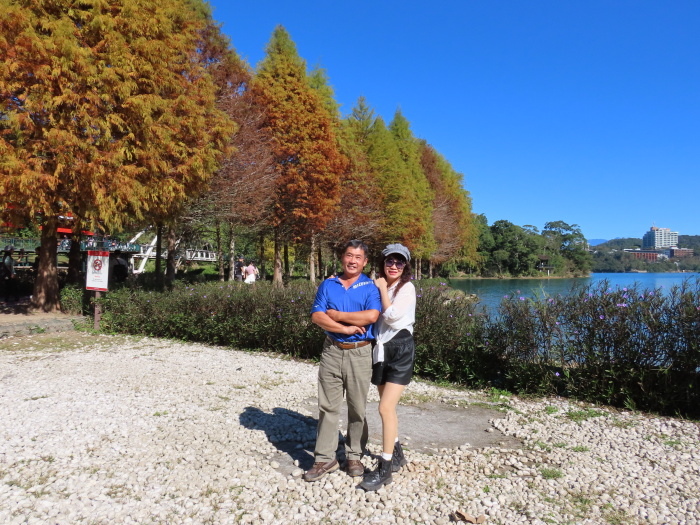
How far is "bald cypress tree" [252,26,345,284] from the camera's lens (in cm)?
1883

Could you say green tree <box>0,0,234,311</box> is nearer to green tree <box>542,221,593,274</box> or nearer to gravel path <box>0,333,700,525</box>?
gravel path <box>0,333,700,525</box>

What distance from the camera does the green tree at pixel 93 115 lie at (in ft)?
31.0

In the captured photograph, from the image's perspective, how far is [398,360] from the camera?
3381mm

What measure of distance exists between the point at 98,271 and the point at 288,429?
24.4ft

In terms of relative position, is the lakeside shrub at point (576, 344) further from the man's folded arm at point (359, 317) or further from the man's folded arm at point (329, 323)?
the man's folded arm at point (329, 323)

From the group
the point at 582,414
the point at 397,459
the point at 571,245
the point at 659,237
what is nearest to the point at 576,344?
the point at 582,414

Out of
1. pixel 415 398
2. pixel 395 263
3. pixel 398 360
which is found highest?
pixel 395 263

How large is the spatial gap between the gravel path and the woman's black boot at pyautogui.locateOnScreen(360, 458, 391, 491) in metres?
0.05

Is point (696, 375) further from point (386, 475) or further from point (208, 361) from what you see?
point (208, 361)

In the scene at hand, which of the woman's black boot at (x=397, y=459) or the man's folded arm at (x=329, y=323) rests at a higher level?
the man's folded arm at (x=329, y=323)

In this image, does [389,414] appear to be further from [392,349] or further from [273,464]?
[273,464]

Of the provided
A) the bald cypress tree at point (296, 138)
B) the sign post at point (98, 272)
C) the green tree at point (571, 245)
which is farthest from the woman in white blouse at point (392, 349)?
the green tree at point (571, 245)

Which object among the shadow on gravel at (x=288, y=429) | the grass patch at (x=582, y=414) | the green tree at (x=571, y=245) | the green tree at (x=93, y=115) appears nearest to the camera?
the shadow on gravel at (x=288, y=429)

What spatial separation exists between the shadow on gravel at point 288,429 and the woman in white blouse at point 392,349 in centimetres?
71
